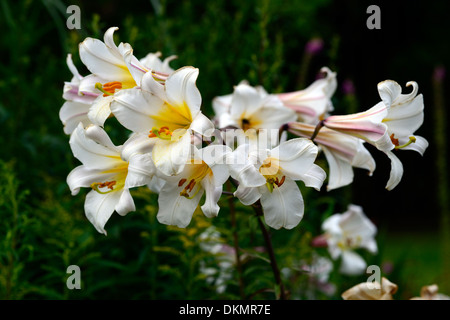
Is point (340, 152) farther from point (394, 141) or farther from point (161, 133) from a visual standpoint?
point (161, 133)

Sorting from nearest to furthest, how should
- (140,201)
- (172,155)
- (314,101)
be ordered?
1. (172,155)
2. (314,101)
3. (140,201)

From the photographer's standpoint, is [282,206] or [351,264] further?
[351,264]

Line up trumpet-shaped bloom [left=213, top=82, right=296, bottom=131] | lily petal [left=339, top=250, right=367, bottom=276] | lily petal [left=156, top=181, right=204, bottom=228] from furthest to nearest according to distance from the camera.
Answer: lily petal [left=339, top=250, right=367, bottom=276], trumpet-shaped bloom [left=213, top=82, right=296, bottom=131], lily petal [left=156, top=181, right=204, bottom=228]

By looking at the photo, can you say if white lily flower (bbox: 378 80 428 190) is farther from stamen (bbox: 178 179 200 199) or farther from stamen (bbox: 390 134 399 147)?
stamen (bbox: 178 179 200 199)

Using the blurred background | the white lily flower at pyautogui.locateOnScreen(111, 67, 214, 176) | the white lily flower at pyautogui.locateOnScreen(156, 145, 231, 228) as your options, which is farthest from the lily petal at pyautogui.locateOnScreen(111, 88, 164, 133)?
the blurred background

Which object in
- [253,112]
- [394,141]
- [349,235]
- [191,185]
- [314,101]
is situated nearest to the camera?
[191,185]

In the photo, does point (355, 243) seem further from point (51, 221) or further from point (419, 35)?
point (419, 35)

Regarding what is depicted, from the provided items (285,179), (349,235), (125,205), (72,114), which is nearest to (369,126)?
(285,179)

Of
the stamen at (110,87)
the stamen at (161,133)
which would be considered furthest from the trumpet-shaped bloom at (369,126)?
the stamen at (110,87)
